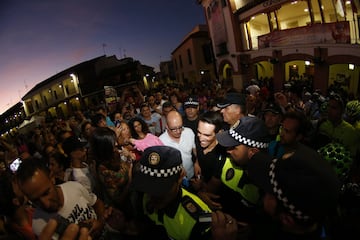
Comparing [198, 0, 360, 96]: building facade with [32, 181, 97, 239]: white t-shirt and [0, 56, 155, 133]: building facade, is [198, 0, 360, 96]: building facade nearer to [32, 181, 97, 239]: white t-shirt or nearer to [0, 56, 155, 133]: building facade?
[32, 181, 97, 239]: white t-shirt

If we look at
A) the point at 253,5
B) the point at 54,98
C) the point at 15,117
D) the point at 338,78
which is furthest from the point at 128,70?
the point at 15,117

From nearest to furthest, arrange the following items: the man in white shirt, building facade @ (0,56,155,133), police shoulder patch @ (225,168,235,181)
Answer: police shoulder patch @ (225,168,235,181), the man in white shirt, building facade @ (0,56,155,133)

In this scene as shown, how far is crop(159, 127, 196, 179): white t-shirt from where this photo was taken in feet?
12.9

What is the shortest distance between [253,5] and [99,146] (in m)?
17.0

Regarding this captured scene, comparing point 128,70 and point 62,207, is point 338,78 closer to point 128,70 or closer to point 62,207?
point 62,207

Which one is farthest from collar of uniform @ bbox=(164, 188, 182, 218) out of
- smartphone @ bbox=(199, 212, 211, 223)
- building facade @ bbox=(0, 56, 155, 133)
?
building facade @ bbox=(0, 56, 155, 133)

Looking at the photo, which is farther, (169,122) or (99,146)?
(169,122)

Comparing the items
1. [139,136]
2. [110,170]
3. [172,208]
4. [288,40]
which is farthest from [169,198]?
[288,40]

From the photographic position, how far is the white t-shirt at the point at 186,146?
12.9 ft

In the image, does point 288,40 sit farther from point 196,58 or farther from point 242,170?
point 196,58

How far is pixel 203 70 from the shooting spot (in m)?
33.2

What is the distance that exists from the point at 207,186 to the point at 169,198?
1.05m

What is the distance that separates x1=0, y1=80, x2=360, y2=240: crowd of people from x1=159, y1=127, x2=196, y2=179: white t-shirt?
2cm

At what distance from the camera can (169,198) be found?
6.59 ft
